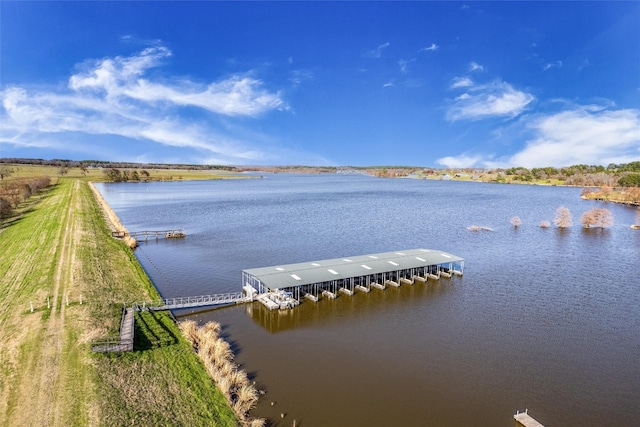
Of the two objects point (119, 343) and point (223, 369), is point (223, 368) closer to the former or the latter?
point (223, 369)

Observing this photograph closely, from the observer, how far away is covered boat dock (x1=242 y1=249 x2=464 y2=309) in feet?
125

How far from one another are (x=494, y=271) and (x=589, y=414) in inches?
1134

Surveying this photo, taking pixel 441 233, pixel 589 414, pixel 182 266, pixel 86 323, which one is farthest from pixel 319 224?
pixel 589 414

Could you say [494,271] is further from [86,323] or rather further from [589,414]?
[86,323]

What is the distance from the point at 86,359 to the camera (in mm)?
23984

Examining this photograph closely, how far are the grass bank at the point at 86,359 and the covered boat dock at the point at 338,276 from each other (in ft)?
31.5

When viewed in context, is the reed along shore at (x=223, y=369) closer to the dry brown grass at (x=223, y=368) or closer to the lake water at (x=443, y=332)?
the dry brown grass at (x=223, y=368)

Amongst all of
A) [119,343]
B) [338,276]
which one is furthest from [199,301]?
[338,276]

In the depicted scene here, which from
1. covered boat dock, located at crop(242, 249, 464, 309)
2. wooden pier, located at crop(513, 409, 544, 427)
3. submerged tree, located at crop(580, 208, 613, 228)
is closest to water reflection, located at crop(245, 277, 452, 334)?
covered boat dock, located at crop(242, 249, 464, 309)

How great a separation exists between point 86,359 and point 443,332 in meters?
26.0

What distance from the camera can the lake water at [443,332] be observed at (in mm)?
23516

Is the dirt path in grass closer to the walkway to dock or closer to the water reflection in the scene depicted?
the walkway to dock

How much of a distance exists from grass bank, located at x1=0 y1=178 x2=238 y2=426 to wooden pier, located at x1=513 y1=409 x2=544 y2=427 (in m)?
15.4

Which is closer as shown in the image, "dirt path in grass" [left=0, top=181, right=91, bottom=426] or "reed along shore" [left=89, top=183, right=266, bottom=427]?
"dirt path in grass" [left=0, top=181, right=91, bottom=426]
